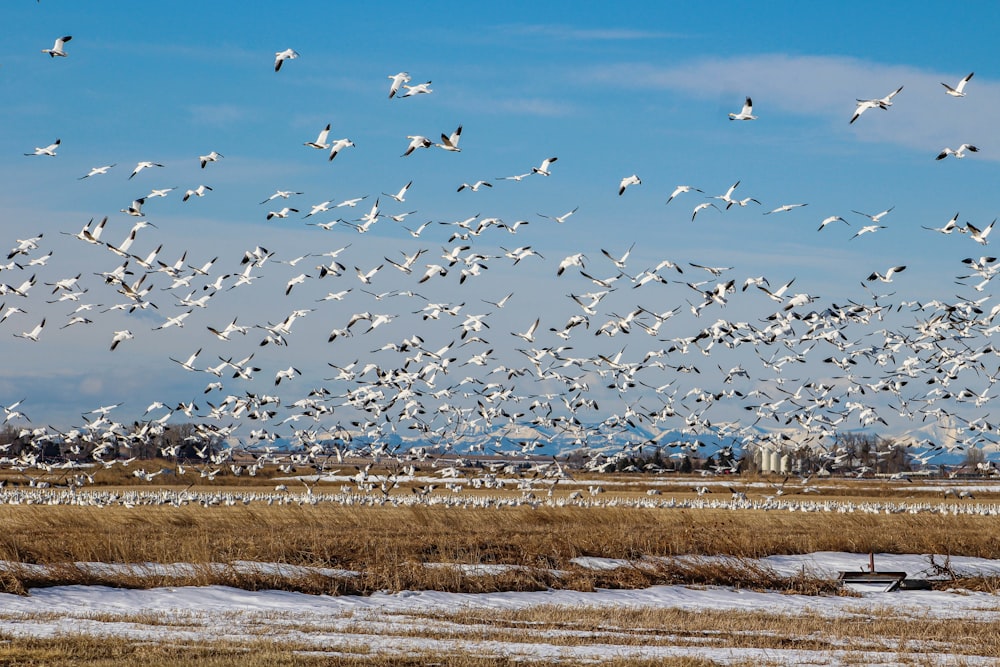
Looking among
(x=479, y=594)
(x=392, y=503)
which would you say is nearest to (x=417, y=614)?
(x=479, y=594)

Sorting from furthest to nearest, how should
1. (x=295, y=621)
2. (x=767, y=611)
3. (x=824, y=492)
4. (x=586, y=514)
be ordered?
(x=824, y=492) → (x=586, y=514) → (x=767, y=611) → (x=295, y=621)

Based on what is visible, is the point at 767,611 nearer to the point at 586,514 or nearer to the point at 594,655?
the point at 594,655

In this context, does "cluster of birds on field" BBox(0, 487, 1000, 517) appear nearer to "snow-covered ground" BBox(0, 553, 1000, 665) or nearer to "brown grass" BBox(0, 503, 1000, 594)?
"brown grass" BBox(0, 503, 1000, 594)

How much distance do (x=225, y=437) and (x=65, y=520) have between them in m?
6.96

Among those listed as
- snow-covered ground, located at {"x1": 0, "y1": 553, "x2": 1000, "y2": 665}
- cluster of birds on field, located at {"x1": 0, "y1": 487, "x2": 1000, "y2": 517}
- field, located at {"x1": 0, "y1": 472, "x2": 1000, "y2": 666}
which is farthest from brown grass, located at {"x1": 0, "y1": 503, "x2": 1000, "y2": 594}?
cluster of birds on field, located at {"x1": 0, "y1": 487, "x2": 1000, "y2": 517}

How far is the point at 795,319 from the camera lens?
3531 cm

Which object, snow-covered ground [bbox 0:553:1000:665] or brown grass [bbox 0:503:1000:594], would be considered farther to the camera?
brown grass [bbox 0:503:1000:594]

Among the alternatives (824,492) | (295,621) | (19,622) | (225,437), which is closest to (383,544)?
(295,621)

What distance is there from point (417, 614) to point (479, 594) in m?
3.10

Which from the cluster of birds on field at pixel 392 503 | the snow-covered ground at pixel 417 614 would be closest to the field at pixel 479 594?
the snow-covered ground at pixel 417 614

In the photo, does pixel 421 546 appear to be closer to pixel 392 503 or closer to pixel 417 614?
pixel 417 614

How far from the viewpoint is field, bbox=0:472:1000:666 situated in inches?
641

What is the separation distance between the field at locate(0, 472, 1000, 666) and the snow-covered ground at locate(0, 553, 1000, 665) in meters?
0.06

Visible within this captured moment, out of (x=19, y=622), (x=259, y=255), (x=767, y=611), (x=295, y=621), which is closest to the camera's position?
(x=19, y=622)
